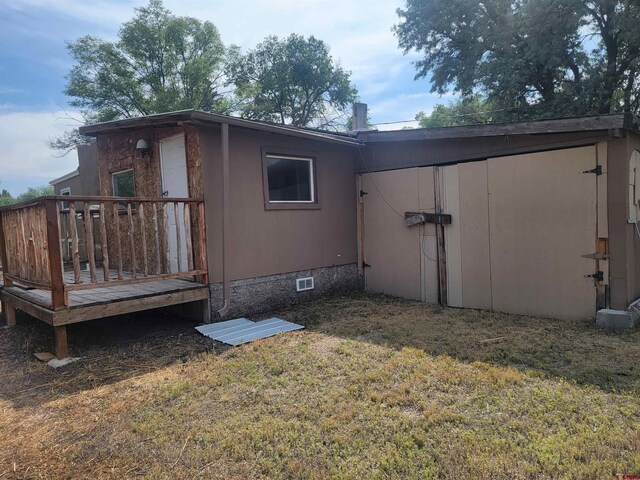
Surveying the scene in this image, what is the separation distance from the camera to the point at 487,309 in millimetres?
5629

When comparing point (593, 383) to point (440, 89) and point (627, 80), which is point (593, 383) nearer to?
point (627, 80)

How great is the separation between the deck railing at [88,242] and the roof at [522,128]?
327 cm

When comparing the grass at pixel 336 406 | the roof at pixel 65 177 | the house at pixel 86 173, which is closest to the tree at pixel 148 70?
the roof at pixel 65 177

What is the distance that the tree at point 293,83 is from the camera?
25.5 metres

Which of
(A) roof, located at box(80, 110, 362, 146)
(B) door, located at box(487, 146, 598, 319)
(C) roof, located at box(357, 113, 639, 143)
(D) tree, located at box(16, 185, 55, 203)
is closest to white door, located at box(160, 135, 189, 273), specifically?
(A) roof, located at box(80, 110, 362, 146)

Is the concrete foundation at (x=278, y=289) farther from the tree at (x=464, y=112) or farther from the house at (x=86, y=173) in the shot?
the tree at (x=464, y=112)

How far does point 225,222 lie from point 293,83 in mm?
22843

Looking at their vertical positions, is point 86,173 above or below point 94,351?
above

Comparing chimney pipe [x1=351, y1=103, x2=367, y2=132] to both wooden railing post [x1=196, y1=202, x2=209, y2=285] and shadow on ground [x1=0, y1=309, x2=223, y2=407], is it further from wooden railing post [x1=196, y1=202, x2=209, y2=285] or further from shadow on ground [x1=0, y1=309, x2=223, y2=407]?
shadow on ground [x1=0, y1=309, x2=223, y2=407]

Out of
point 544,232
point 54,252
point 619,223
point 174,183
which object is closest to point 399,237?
point 544,232

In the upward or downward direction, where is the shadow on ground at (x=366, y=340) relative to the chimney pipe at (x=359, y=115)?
downward

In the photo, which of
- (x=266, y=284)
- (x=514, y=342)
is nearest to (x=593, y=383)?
(x=514, y=342)

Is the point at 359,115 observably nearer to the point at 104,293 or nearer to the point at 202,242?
the point at 202,242

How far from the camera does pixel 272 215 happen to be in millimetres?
5852
